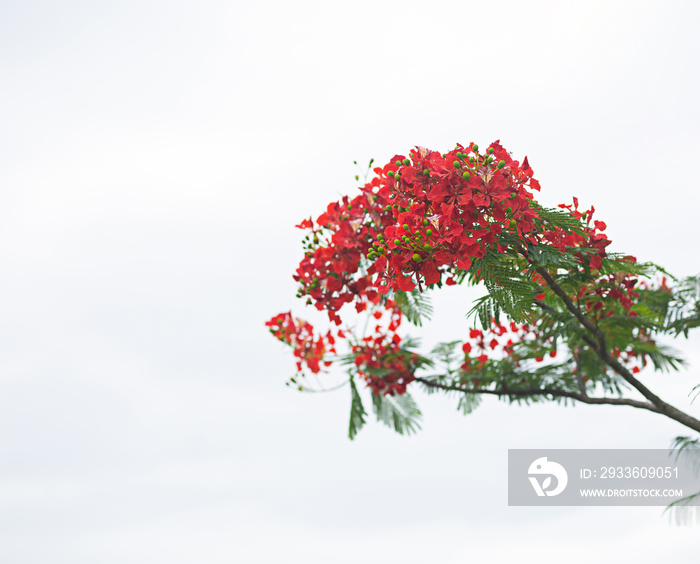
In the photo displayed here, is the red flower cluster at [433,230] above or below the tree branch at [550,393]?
above

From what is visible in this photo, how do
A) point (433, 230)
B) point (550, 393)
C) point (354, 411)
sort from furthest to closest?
point (354, 411) → point (550, 393) → point (433, 230)

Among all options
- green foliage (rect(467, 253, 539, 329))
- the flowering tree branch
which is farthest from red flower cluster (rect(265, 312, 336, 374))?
green foliage (rect(467, 253, 539, 329))

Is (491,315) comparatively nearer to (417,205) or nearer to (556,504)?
(417,205)

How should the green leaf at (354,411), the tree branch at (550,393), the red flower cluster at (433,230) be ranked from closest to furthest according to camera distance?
1. the red flower cluster at (433,230)
2. the tree branch at (550,393)
3. the green leaf at (354,411)

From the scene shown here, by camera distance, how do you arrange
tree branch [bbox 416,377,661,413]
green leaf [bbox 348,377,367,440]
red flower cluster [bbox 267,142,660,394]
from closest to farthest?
red flower cluster [bbox 267,142,660,394]
tree branch [bbox 416,377,661,413]
green leaf [bbox 348,377,367,440]

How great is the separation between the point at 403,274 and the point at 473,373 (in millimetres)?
1992

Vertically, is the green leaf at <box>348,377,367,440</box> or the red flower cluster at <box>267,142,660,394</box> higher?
the red flower cluster at <box>267,142,660,394</box>

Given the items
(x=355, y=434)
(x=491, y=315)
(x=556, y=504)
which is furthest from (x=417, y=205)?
(x=556, y=504)

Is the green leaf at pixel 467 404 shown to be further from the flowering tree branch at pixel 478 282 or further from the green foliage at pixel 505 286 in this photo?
the green foliage at pixel 505 286

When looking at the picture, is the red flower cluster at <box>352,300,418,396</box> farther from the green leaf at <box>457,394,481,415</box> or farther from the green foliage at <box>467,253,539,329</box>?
the green foliage at <box>467,253,539,329</box>

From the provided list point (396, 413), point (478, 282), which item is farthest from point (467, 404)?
point (478, 282)

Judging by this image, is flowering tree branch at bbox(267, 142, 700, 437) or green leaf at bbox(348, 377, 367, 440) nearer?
flowering tree branch at bbox(267, 142, 700, 437)

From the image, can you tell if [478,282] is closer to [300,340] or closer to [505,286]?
[505,286]

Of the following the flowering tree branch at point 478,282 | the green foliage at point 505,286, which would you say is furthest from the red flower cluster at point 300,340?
the green foliage at point 505,286
